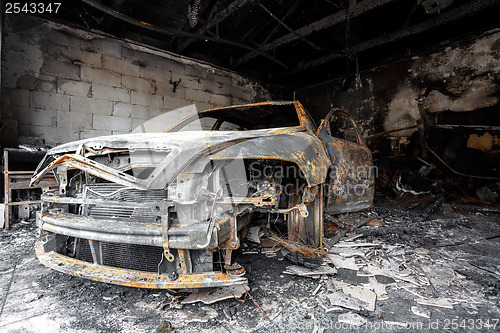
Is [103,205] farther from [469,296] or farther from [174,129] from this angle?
[469,296]

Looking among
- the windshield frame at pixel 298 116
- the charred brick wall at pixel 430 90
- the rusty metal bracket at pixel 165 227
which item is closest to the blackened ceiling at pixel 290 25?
the charred brick wall at pixel 430 90

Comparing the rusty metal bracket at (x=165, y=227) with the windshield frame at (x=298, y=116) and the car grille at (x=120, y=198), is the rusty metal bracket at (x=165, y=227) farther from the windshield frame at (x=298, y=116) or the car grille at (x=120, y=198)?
the windshield frame at (x=298, y=116)

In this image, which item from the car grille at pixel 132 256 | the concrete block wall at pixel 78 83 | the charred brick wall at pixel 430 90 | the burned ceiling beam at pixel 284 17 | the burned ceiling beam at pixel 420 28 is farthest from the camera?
the charred brick wall at pixel 430 90

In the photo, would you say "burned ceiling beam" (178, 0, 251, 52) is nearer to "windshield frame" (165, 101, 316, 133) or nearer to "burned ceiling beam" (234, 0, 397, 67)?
"burned ceiling beam" (234, 0, 397, 67)

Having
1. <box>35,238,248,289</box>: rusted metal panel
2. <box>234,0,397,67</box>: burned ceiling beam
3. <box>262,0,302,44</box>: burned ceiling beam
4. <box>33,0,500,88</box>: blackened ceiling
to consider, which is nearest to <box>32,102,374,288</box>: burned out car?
<box>35,238,248,289</box>: rusted metal panel

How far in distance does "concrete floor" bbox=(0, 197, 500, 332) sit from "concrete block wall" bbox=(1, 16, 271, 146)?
2920 mm

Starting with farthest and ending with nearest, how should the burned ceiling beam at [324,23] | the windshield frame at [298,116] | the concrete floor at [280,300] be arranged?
the burned ceiling beam at [324,23] < the windshield frame at [298,116] < the concrete floor at [280,300]

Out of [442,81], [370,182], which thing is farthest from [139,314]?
[442,81]

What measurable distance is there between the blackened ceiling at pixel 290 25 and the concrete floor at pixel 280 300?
169 inches

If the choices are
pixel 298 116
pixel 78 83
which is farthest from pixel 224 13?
pixel 298 116

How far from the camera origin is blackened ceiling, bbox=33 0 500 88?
4.85m

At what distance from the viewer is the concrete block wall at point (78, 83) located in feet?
14.4

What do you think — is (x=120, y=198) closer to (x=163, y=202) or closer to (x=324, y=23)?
(x=163, y=202)

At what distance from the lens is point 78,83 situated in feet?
16.3
